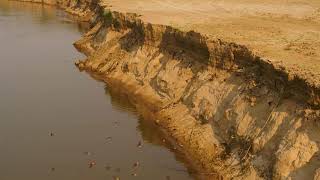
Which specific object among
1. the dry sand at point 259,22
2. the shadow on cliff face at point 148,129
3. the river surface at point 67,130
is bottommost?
Result: the river surface at point 67,130

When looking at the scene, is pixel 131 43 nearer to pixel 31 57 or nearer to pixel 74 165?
pixel 31 57

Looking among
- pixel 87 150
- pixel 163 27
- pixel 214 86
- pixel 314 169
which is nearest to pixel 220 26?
pixel 163 27

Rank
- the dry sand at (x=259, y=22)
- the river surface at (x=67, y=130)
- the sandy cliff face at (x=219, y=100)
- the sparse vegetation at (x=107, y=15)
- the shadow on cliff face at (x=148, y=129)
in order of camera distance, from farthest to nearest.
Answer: the sparse vegetation at (x=107, y=15), the dry sand at (x=259, y=22), the shadow on cliff face at (x=148, y=129), the river surface at (x=67, y=130), the sandy cliff face at (x=219, y=100)

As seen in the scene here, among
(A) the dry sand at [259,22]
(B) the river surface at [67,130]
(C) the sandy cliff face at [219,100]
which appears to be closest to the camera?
(C) the sandy cliff face at [219,100]

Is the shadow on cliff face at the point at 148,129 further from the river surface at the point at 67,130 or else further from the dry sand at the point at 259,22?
the dry sand at the point at 259,22

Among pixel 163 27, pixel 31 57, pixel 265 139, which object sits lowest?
pixel 31 57

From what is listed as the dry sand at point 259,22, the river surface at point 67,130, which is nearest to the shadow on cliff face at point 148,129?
the river surface at point 67,130

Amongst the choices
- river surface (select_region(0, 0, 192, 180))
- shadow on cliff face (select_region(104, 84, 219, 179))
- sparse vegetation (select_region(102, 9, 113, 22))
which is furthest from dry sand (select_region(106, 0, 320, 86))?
river surface (select_region(0, 0, 192, 180))
